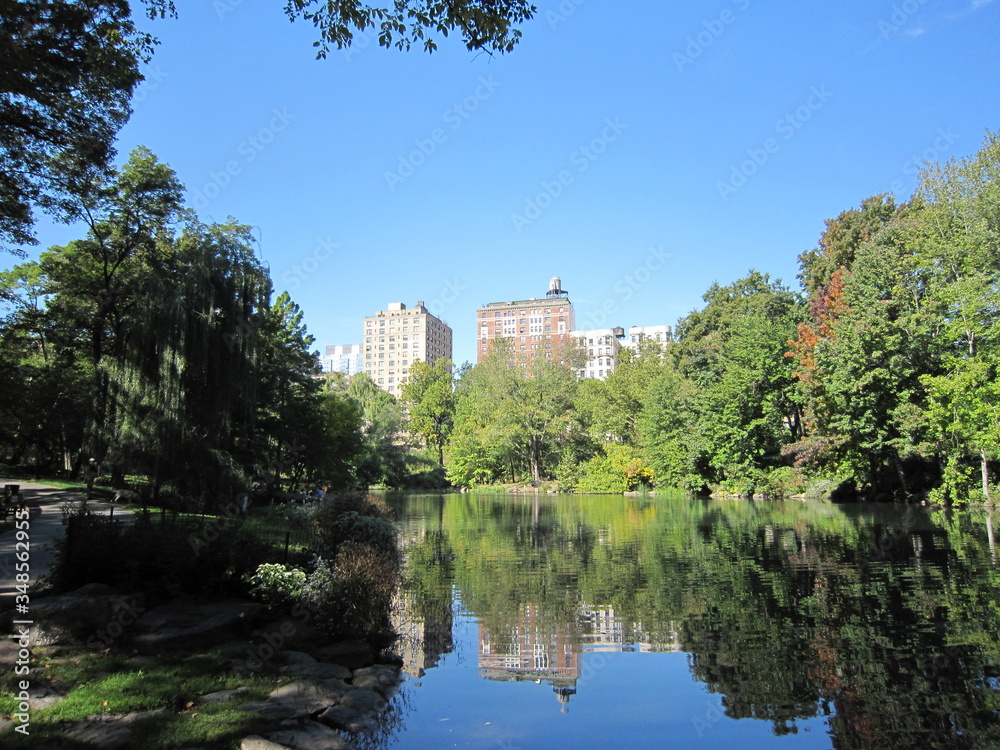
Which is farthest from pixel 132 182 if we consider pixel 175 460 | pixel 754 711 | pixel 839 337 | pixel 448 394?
pixel 448 394

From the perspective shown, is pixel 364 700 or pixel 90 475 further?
pixel 90 475

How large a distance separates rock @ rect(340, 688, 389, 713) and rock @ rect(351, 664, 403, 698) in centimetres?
22

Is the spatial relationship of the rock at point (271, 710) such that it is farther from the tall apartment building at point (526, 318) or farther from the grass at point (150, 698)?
the tall apartment building at point (526, 318)

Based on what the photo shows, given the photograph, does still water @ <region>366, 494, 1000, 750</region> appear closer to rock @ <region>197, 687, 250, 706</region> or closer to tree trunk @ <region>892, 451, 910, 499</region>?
rock @ <region>197, 687, 250, 706</region>

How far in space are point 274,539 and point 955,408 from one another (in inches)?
1089

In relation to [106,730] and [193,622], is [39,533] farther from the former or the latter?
[106,730]

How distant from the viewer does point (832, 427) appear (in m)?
34.8

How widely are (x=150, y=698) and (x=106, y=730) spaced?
0.78 meters

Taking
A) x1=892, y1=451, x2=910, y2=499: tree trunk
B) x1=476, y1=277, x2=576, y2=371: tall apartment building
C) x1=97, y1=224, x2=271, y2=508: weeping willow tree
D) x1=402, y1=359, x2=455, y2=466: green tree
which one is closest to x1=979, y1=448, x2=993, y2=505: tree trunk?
x1=892, y1=451, x2=910, y2=499: tree trunk

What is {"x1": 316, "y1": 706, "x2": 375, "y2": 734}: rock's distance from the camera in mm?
7031

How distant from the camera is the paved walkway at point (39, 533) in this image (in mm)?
9762

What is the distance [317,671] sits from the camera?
8305mm

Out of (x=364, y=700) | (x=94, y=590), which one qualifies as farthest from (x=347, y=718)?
(x=94, y=590)

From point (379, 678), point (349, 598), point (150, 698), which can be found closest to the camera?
point (150, 698)
